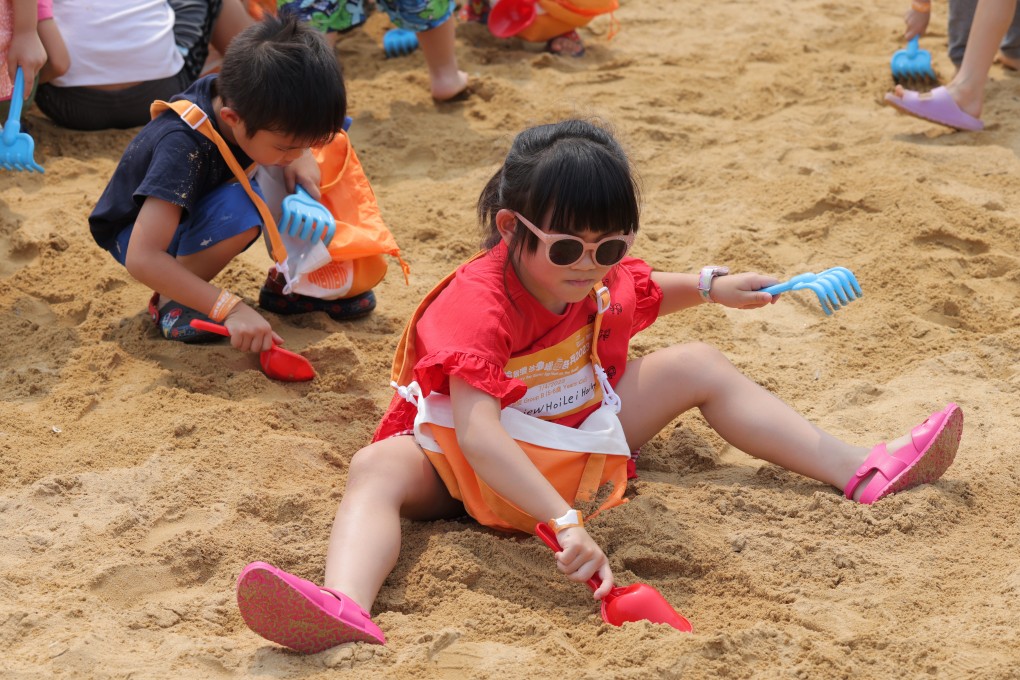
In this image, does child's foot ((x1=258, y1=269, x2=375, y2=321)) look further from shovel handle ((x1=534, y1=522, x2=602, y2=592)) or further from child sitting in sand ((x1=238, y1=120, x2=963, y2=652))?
shovel handle ((x1=534, y1=522, x2=602, y2=592))

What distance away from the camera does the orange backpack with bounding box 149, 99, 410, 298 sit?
8.91ft

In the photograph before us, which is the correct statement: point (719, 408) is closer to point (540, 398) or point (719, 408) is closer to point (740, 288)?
point (740, 288)

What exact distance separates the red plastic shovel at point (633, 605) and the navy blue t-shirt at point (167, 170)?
1.35m

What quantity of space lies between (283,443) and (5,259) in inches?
49.0

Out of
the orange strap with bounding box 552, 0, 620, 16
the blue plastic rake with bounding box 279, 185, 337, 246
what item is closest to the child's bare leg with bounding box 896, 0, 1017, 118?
the orange strap with bounding box 552, 0, 620, 16

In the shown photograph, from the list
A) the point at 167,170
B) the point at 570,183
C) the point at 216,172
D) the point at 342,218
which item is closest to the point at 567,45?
the point at 342,218

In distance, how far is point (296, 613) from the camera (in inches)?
66.0

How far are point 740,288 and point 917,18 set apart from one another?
96.4 inches

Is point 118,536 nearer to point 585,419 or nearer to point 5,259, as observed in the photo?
point 585,419

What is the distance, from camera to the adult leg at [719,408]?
7.30 ft

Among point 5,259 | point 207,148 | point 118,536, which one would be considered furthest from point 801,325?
point 5,259

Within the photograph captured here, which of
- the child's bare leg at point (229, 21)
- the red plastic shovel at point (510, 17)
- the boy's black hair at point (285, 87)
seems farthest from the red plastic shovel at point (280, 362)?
the red plastic shovel at point (510, 17)

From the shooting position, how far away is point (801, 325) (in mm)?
2920

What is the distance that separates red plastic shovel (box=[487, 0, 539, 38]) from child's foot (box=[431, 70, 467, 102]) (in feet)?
1.75
